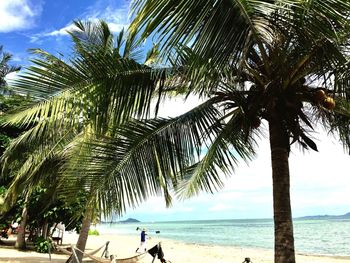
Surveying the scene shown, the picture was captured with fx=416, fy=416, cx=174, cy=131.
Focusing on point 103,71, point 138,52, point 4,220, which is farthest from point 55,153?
point 4,220

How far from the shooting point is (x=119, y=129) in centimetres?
488

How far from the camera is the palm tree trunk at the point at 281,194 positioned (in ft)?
13.6

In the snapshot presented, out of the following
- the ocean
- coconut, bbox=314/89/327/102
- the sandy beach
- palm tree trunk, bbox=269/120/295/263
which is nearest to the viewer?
palm tree trunk, bbox=269/120/295/263

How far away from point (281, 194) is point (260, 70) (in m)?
1.31

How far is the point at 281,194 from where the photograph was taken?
4297mm

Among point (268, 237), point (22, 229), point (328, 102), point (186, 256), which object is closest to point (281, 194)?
point (328, 102)

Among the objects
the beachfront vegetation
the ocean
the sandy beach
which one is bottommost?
the sandy beach

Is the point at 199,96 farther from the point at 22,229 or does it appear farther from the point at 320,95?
the point at 22,229

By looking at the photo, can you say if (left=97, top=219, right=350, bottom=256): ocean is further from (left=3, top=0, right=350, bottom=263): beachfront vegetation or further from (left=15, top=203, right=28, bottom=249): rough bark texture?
(left=15, top=203, right=28, bottom=249): rough bark texture

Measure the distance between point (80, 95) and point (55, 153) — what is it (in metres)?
4.21

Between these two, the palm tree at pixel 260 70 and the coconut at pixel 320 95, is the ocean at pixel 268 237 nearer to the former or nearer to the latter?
the palm tree at pixel 260 70

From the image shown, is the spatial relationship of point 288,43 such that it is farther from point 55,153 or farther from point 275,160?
point 55,153

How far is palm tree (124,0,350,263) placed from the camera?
113 inches

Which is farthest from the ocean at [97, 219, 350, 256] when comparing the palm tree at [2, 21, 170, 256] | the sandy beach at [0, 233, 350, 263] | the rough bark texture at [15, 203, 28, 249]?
the rough bark texture at [15, 203, 28, 249]
